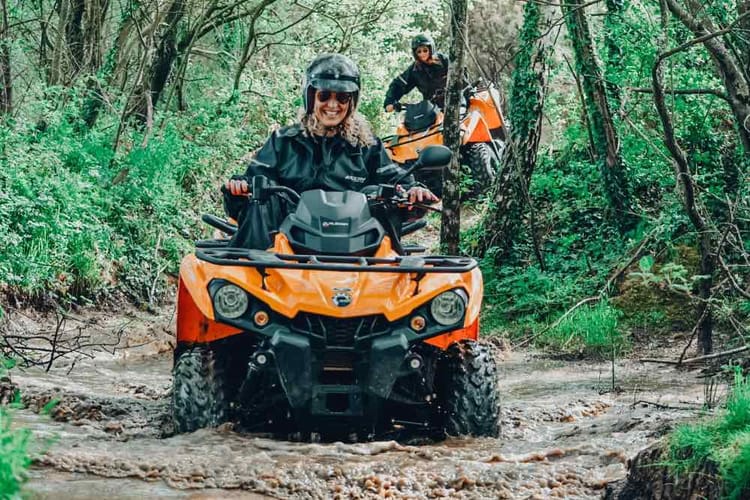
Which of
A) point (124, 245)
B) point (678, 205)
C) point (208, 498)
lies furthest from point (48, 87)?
point (208, 498)

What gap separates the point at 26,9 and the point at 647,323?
345 inches

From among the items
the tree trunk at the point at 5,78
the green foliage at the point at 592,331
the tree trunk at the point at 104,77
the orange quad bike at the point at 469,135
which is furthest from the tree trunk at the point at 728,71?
the tree trunk at the point at 5,78

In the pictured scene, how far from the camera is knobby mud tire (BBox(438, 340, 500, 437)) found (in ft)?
19.7

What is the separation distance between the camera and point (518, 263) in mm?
11891

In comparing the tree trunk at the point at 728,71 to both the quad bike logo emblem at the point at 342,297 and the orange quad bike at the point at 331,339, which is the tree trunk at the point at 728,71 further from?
the quad bike logo emblem at the point at 342,297

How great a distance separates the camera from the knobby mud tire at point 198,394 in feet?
19.0

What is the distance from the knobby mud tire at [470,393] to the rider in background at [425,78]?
28.1 ft

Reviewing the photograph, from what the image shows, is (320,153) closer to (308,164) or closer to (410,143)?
(308,164)

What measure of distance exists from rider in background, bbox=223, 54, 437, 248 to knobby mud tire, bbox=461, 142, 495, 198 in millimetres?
8229

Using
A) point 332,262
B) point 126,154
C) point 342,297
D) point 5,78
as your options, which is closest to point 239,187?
point 332,262

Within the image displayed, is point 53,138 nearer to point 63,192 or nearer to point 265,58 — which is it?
point 63,192

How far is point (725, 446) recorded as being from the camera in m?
4.12

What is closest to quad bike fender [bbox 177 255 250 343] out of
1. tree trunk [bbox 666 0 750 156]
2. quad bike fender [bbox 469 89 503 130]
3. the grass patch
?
the grass patch

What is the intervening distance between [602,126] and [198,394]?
648cm
